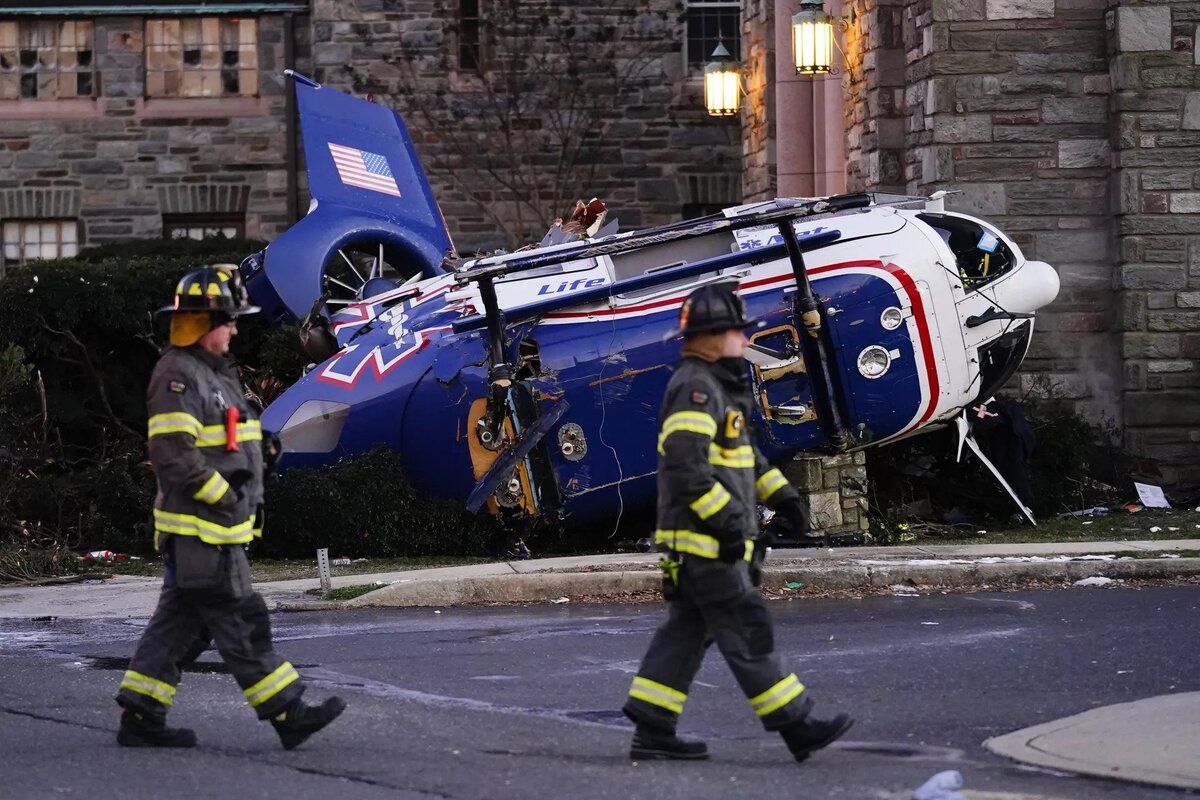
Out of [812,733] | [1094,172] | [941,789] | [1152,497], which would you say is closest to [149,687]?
[812,733]

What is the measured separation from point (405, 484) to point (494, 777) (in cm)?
731

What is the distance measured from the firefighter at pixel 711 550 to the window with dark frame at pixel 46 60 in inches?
920

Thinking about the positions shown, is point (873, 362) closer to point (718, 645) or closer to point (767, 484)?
point (767, 484)

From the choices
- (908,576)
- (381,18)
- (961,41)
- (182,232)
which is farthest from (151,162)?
(908,576)

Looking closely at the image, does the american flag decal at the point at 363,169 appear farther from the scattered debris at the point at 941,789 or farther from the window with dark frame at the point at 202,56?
the window with dark frame at the point at 202,56

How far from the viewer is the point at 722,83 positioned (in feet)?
77.9

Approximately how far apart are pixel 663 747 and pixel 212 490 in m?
1.86

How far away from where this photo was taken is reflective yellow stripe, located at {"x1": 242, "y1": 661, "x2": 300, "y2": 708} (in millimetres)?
7332

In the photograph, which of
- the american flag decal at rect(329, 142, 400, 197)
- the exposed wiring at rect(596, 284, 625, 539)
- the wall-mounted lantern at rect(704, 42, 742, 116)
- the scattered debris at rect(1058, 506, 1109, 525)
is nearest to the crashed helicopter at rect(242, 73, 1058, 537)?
the exposed wiring at rect(596, 284, 625, 539)

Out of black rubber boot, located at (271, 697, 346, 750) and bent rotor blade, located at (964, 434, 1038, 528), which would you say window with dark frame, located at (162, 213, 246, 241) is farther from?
black rubber boot, located at (271, 697, 346, 750)

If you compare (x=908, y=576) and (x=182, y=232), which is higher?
(x=182, y=232)

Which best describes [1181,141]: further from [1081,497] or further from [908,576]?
[908,576]

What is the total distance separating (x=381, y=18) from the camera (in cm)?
2839

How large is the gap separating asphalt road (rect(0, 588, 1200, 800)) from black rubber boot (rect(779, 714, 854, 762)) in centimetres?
9
